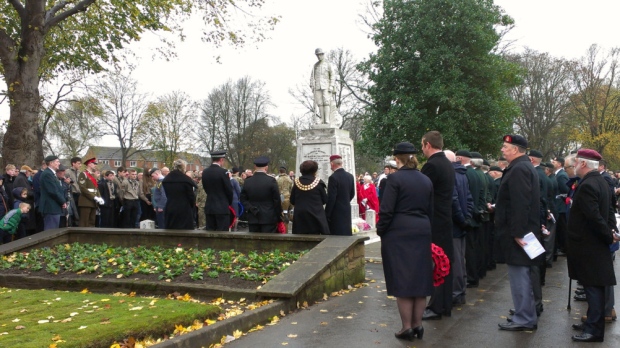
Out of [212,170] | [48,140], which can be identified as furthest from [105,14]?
[48,140]

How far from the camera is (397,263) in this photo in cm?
570

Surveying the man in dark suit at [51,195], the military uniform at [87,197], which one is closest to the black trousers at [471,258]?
the man in dark suit at [51,195]

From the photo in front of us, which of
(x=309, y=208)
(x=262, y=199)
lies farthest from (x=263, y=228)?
(x=309, y=208)

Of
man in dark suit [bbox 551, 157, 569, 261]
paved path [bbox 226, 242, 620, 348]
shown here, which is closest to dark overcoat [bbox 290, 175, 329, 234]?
paved path [bbox 226, 242, 620, 348]

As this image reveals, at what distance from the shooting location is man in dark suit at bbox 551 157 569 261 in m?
11.9

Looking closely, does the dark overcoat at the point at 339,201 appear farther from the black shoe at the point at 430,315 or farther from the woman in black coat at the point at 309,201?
the black shoe at the point at 430,315

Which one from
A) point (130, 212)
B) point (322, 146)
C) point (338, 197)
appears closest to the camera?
point (338, 197)

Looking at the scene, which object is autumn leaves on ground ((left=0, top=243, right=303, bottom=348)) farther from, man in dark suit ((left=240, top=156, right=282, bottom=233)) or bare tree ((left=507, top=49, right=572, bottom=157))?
bare tree ((left=507, top=49, right=572, bottom=157))

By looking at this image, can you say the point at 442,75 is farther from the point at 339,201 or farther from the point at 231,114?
the point at 231,114

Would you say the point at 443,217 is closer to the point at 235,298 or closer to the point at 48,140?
the point at 235,298

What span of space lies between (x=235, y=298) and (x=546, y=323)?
3676 mm

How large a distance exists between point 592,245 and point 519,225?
746 mm

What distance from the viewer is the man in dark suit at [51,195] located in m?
11.6

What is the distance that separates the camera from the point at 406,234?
5.67 metres
